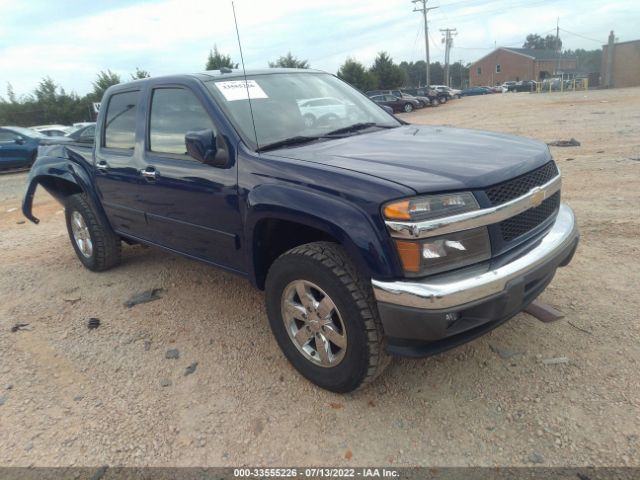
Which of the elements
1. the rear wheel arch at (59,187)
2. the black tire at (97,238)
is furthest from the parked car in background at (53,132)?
the black tire at (97,238)

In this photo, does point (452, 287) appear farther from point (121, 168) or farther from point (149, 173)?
point (121, 168)

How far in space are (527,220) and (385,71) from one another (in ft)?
155

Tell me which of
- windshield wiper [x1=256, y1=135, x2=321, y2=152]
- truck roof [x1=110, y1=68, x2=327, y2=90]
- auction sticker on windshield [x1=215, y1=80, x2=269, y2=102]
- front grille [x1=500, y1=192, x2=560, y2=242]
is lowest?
front grille [x1=500, y1=192, x2=560, y2=242]

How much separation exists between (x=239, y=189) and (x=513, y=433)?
1.99 m

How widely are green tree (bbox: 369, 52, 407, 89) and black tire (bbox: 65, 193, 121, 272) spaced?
44.9 metres

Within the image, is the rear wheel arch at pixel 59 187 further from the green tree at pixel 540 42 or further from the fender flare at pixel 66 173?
the green tree at pixel 540 42

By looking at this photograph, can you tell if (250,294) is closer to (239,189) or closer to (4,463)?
(239,189)

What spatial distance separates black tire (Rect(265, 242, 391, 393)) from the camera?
7.70 feet

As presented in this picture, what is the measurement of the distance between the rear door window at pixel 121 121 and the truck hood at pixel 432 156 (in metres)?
1.71

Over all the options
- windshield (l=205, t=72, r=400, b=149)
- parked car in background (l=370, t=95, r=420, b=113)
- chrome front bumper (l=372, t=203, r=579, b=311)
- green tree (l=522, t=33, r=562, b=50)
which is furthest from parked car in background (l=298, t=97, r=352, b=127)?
green tree (l=522, t=33, r=562, b=50)

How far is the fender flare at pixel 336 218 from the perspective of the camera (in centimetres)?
218

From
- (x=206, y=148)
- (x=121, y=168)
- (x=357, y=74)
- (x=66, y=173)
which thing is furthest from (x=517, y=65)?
(x=206, y=148)

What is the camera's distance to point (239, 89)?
3221 millimetres

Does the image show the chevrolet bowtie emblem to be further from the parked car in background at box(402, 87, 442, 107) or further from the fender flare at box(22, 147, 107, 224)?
the parked car in background at box(402, 87, 442, 107)
